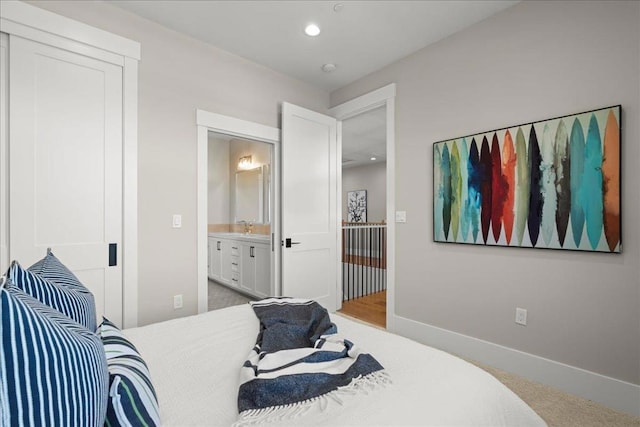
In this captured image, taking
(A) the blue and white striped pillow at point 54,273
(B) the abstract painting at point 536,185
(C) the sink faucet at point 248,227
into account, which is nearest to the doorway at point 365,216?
(B) the abstract painting at point 536,185

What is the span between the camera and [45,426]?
46cm

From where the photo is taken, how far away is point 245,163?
5.61 meters

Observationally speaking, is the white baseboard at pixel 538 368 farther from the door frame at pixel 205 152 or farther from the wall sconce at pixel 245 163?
the wall sconce at pixel 245 163

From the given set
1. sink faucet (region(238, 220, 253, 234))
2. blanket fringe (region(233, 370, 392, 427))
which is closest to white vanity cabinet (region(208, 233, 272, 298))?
sink faucet (region(238, 220, 253, 234))

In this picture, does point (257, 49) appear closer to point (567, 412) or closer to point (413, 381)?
point (413, 381)

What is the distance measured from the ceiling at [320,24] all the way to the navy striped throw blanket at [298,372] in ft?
7.58

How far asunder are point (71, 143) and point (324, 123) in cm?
240

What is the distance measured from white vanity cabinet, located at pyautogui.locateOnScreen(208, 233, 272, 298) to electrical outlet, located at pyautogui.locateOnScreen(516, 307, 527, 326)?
8.53 ft

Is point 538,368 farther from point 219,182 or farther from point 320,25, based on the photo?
point 219,182

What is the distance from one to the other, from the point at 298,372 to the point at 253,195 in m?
4.64

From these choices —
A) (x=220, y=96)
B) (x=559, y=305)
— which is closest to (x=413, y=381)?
(x=559, y=305)

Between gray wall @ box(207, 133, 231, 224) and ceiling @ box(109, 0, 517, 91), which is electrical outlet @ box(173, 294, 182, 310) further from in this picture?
gray wall @ box(207, 133, 231, 224)

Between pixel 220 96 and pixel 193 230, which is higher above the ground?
pixel 220 96

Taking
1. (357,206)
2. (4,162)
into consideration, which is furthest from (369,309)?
(357,206)
